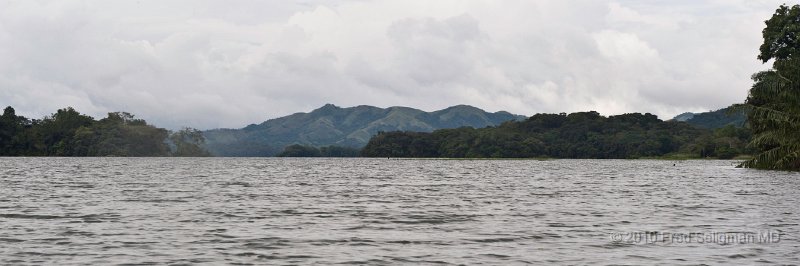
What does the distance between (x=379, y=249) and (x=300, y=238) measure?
16.9ft

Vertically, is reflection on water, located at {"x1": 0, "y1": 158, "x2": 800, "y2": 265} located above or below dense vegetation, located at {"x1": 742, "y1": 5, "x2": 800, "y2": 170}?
below

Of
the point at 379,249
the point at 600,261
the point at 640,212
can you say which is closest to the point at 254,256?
the point at 379,249

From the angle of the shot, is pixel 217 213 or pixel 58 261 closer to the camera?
pixel 58 261

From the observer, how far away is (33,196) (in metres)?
66.1

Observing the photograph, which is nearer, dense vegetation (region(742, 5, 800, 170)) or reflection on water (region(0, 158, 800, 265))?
reflection on water (region(0, 158, 800, 265))

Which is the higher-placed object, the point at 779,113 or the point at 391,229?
the point at 779,113

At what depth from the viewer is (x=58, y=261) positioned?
2878 cm

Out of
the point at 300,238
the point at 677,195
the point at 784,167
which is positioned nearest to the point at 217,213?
the point at 300,238

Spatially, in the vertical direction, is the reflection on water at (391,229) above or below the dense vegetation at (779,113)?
below

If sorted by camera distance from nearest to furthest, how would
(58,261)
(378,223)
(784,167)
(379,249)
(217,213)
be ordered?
(58,261)
(379,249)
(378,223)
(217,213)
(784,167)

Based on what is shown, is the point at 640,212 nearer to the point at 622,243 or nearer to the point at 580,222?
the point at 580,222

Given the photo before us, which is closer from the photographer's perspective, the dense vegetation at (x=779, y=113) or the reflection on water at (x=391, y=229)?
the reflection on water at (x=391, y=229)


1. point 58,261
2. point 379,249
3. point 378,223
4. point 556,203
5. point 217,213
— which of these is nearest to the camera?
point 58,261

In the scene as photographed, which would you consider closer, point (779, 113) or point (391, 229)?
point (391, 229)
